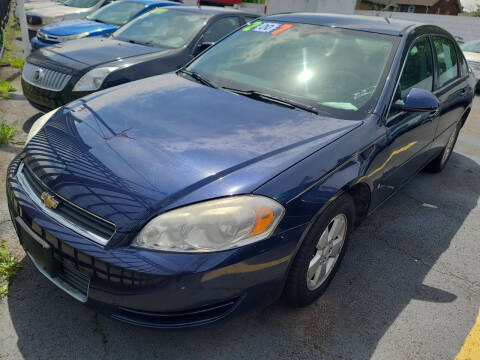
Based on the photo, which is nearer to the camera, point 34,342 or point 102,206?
point 102,206

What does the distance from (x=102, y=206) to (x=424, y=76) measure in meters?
2.74

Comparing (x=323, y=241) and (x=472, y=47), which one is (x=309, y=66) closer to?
(x=323, y=241)

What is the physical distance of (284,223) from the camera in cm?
194

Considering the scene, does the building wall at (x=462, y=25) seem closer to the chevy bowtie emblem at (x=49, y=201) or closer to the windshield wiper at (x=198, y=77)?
the windshield wiper at (x=198, y=77)

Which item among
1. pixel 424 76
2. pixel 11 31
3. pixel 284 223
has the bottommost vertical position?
pixel 11 31

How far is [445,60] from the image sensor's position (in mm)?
3908

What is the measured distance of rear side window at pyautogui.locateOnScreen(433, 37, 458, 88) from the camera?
368cm

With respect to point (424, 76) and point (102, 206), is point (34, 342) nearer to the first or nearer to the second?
point (102, 206)

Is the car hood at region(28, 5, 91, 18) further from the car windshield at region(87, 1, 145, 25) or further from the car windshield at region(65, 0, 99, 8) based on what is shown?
the car windshield at region(87, 1, 145, 25)

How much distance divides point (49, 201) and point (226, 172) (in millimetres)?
858

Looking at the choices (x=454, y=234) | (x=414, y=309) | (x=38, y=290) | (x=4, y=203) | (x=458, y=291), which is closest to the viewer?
(x=38, y=290)

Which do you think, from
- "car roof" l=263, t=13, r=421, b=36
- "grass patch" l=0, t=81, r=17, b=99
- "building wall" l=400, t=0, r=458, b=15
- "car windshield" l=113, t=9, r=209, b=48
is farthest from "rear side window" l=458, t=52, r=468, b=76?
"building wall" l=400, t=0, r=458, b=15

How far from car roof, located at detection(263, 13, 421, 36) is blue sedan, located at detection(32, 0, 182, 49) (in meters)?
3.83

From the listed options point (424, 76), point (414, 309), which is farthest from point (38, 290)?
point (424, 76)
